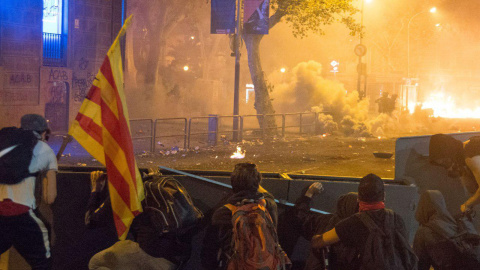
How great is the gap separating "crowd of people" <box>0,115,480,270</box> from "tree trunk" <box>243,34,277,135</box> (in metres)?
18.2

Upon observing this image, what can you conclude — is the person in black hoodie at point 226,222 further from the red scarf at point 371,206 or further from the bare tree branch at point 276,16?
the bare tree branch at point 276,16

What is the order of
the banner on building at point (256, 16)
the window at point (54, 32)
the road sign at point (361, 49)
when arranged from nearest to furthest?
the window at point (54, 32)
the banner on building at point (256, 16)
the road sign at point (361, 49)

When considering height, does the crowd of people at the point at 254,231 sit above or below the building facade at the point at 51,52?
below

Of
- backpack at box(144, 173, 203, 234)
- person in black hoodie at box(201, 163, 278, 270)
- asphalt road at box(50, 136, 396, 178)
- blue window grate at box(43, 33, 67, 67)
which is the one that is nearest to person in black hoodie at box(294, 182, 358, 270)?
person in black hoodie at box(201, 163, 278, 270)

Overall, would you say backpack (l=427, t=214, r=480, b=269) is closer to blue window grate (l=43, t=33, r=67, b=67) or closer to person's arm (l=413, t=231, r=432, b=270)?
person's arm (l=413, t=231, r=432, b=270)

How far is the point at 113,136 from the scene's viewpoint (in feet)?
12.5

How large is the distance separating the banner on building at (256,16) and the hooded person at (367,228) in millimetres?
17031

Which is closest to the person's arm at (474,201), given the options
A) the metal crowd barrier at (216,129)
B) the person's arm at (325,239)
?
the person's arm at (325,239)

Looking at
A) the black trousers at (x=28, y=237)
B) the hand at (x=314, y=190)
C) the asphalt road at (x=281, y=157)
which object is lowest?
the asphalt road at (x=281, y=157)

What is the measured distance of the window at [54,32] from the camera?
18.9 metres

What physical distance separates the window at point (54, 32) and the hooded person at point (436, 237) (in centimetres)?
1726

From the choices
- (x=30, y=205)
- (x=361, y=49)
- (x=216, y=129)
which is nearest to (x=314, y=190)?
(x=30, y=205)

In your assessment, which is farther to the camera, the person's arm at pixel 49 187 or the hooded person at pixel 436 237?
the hooded person at pixel 436 237

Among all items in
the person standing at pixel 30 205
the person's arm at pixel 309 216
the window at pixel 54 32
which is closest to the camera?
the person standing at pixel 30 205
